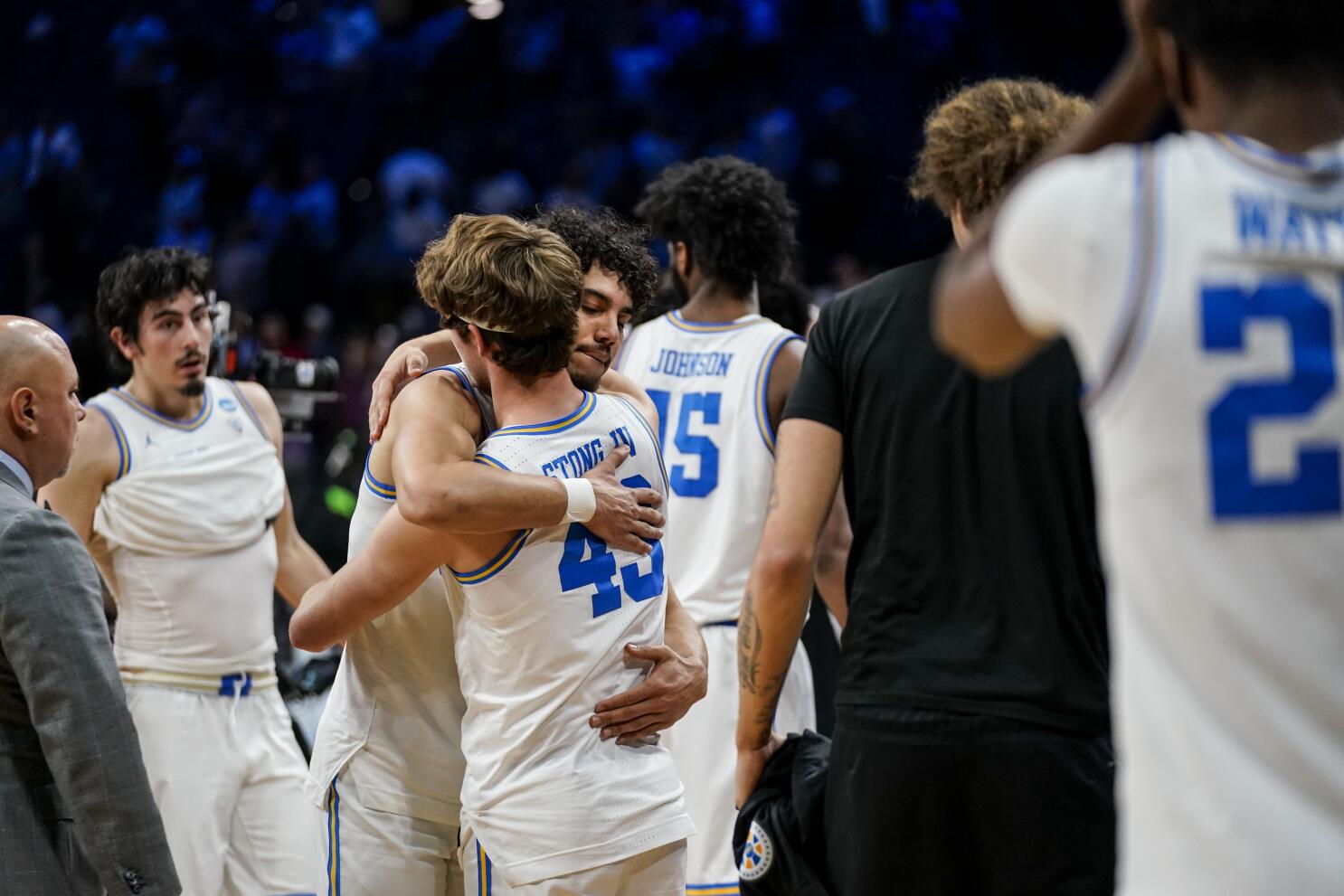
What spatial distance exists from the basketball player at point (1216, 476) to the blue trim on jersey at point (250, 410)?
12.9ft

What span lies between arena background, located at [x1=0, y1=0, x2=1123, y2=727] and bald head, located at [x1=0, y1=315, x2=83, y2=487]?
281 inches

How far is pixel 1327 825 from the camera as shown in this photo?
4.67 ft

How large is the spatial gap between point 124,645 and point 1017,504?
10.6ft

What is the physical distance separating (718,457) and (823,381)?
1.93 metres

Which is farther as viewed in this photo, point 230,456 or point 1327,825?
point 230,456

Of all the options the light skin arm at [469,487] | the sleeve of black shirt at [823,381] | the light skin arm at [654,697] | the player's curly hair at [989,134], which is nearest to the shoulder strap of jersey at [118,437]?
the light skin arm at [469,487]

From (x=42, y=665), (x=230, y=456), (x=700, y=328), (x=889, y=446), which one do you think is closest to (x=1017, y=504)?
(x=889, y=446)

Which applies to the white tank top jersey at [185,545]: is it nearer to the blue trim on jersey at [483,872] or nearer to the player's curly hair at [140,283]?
the player's curly hair at [140,283]

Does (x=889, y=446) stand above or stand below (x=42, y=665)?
above

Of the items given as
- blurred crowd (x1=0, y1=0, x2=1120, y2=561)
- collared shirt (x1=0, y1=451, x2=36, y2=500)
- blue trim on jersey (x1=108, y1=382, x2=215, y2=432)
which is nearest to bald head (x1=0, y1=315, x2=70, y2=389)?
collared shirt (x1=0, y1=451, x2=36, y2=500)

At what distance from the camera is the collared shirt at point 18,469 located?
2912 millimetres

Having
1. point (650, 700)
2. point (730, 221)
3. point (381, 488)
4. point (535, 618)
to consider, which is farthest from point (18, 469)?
point (730, 221)

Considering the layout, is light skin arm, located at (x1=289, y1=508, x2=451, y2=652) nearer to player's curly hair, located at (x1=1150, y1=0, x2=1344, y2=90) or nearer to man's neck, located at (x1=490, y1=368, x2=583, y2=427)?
man's neck, located at (x1=490, y1=368, x2=583, y2=427)

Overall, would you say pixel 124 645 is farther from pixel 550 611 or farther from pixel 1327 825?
pixel 1327 825
